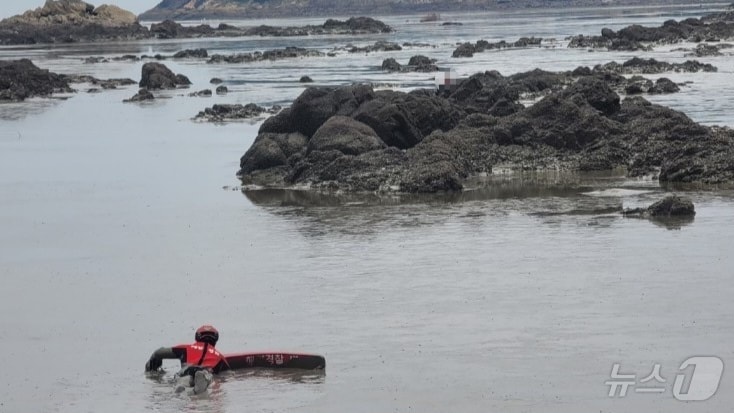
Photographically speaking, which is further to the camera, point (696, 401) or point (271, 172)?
point (271, 172)

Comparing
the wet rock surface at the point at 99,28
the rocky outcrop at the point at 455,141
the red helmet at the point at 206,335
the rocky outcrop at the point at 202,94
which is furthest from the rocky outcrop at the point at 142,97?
the wet rock surface at the point at 99,28

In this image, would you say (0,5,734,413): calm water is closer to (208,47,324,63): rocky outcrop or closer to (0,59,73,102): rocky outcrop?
(0,59,73,102): rocky outcrop

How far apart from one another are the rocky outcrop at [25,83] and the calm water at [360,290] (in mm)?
25307

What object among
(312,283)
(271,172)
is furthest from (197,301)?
(271,172)

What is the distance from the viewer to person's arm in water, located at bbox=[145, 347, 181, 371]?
Result: 12484 mm

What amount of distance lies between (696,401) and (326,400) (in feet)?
11.1

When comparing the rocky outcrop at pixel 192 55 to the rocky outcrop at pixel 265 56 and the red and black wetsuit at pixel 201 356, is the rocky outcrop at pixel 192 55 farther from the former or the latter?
the red and black wetsuit at pixel 201 356

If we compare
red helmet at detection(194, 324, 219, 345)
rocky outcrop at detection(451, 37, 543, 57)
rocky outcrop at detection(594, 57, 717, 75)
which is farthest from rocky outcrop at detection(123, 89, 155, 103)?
red helmet at detection(194, 324, 219, 345)

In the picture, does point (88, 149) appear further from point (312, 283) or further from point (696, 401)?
point (696, 401)

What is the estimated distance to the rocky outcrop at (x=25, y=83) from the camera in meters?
53.5

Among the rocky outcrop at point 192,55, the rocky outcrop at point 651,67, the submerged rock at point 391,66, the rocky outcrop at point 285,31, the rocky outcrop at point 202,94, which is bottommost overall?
the rocky outcrop at point 285,31

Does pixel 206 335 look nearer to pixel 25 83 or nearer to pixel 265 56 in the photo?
pixel 25 83

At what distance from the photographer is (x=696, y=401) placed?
36.1ft

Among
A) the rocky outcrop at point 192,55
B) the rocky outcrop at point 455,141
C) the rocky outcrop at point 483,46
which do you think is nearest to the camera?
the rocky outcrop at point 455,141
